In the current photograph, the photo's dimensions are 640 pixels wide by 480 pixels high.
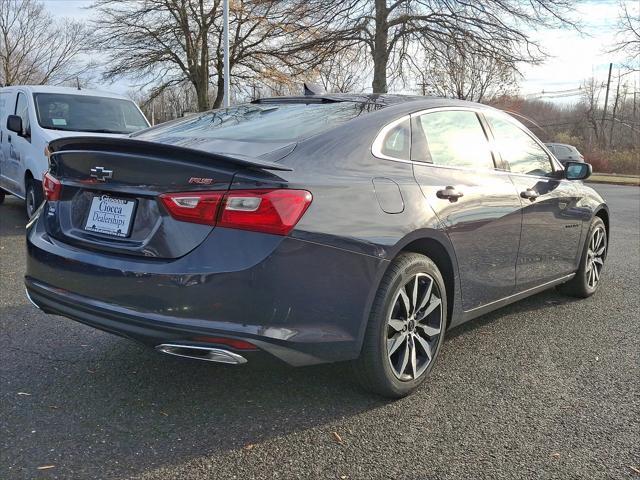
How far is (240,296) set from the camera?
8.18 feet

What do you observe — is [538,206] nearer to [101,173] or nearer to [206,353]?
[206,353]

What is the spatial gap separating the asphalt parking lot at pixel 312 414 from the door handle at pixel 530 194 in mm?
973

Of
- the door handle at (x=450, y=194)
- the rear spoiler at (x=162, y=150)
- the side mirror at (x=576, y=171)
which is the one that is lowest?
the door handle at (x=450, y=194)

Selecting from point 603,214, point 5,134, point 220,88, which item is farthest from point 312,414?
point 220,88

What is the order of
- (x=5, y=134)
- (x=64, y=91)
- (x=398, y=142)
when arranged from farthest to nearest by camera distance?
(x=5, y=134), (x=64, y=91), (x=398, y=142)

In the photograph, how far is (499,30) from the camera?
2039 cm

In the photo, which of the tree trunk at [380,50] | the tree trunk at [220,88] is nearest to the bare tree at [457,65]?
the tree trunk at [380,50]

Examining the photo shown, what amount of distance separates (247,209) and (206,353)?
64 centimetres

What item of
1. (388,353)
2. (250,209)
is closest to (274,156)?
(250,209)

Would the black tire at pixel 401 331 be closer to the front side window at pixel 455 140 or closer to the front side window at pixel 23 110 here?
the front side window at pixel 455 140

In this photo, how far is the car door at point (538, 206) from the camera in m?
4.11

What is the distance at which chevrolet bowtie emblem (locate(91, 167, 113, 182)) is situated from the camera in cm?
280

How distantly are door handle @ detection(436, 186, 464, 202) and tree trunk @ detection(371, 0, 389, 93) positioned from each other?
61.2ft

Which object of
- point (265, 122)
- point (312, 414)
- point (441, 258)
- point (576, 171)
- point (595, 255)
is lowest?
point (312, 414)
